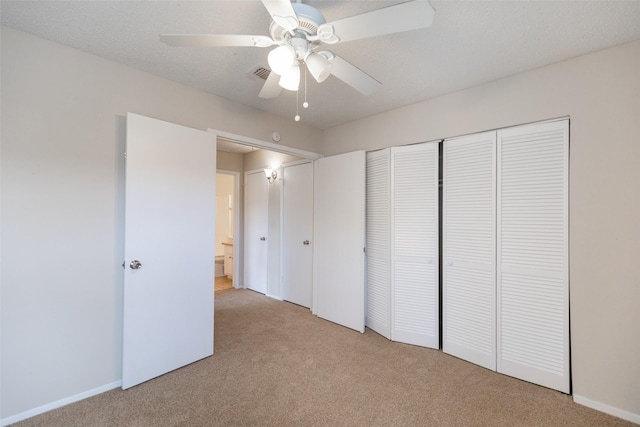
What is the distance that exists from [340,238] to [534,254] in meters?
1.88

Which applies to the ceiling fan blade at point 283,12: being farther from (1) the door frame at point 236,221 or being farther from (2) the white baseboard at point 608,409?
(1) the door frame at point 236,221

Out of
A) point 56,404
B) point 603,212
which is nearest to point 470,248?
point 603,212

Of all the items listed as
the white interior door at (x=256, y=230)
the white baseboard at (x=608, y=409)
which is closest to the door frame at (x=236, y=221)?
the white interior door at (x=256, y=230)

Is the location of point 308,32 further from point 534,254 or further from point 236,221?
point 236,221

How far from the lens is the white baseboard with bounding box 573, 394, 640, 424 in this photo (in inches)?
73.2

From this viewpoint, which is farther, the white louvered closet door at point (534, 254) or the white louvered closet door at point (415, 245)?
the white louvered closet door at point (415, 245)

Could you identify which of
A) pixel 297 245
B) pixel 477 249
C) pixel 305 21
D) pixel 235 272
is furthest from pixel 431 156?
pixel 235 272

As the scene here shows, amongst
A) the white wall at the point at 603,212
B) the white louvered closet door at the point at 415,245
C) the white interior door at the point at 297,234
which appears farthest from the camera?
the white interior door at the point at 297,234

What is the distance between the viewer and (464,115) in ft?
8.75

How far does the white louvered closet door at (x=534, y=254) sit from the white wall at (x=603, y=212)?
7 cm

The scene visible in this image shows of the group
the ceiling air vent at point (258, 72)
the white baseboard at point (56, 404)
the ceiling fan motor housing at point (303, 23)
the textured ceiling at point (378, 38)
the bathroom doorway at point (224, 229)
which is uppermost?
the textured ceiling at point (378, 38)

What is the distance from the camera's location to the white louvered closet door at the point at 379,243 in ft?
10.2

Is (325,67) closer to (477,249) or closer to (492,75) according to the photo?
(492,75)

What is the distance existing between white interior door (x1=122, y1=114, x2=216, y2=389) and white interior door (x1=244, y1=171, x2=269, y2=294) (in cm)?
220
